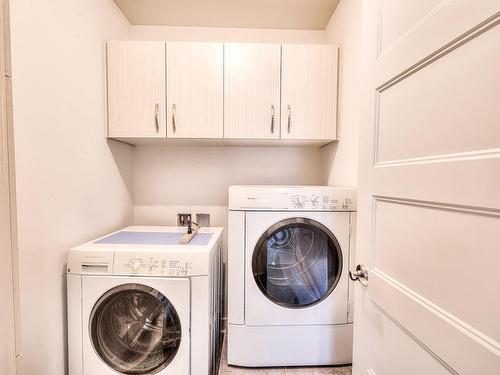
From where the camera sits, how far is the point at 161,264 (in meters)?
1.16

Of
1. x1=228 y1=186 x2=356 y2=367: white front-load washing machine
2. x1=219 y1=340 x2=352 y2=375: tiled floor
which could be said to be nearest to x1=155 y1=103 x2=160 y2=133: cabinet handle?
x1=228 y1=186 x2=356 y2=367: white front-load washing machine

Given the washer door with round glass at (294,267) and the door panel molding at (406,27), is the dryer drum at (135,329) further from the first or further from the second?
the door panel molding at (406,27)

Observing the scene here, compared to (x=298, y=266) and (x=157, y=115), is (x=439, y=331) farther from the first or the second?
(x=157, y=115)

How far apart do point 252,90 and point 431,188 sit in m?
1.33

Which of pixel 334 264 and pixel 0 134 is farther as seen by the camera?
pixel 334 264

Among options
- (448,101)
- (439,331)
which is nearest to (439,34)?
(448,101)

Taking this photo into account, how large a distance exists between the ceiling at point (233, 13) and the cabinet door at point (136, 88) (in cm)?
38

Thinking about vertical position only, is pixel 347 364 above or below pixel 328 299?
below

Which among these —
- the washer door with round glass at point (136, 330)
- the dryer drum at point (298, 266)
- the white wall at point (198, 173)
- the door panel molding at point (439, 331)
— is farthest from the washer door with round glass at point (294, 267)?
the white wall at point (198, 173)

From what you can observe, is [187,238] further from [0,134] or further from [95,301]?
[0,134]

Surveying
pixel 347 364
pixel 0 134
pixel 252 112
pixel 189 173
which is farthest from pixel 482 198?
pixel 189 173

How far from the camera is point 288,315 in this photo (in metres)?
1.42

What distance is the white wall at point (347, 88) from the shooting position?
1426 mm

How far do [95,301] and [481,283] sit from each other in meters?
1.46
